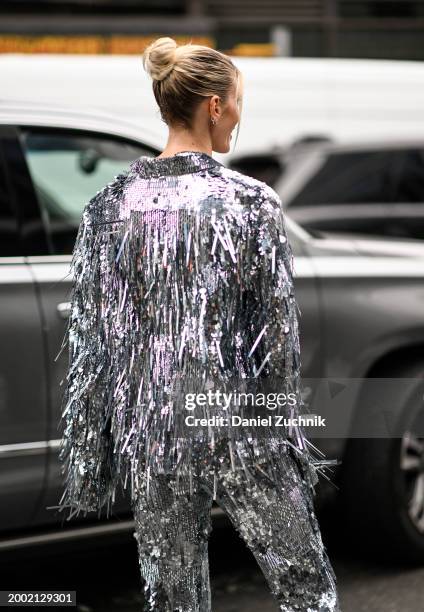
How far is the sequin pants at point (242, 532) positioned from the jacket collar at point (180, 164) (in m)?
0.60

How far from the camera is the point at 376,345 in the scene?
4.02 meters

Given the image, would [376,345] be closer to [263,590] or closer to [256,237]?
[263,590]

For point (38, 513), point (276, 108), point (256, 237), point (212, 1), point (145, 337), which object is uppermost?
point (212, 1)

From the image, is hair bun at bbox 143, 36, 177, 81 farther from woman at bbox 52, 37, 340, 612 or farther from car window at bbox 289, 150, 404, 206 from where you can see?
car window at bbox 289, 150, 404, 206

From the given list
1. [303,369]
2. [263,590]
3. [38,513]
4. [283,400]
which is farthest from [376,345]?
[283,400]

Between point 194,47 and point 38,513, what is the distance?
186 cm

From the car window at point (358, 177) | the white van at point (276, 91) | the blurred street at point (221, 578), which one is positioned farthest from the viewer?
the white van at point (276, 91)

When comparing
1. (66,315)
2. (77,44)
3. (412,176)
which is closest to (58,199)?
(66,315)

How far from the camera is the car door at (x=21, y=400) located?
340cm

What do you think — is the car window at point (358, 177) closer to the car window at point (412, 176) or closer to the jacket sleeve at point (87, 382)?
the car window at point (412, 176)

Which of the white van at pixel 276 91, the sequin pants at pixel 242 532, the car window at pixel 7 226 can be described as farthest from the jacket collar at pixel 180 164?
the white van at pixel 276 91

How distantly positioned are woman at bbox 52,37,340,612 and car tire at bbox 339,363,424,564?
180cm

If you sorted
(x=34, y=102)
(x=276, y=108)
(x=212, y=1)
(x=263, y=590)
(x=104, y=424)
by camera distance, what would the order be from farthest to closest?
1. (x=212, y=1)
2. (x=276, y=108)
3. (x=263, y=590)
4. (x=34, y=102)
5. (x=104, y=424)

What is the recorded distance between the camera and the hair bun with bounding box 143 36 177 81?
85.0 inches
